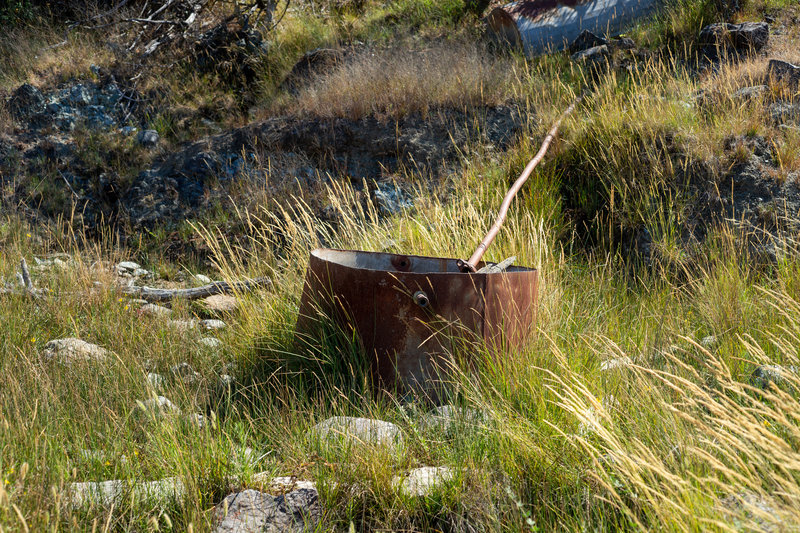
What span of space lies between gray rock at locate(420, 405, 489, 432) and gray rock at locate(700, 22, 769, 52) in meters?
6.22

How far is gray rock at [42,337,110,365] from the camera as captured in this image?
12.1 feet

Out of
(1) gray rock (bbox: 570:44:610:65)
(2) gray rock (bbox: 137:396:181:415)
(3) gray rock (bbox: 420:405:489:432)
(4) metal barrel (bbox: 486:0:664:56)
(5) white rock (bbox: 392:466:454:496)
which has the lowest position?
(3) gray rock (bbox: 420:405:489:432)

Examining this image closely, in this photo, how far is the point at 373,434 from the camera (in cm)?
259

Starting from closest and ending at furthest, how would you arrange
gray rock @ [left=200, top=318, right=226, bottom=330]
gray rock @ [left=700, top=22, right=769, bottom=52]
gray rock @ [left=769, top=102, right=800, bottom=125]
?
gray rock @ [left=200, top=318, right=226, bottom=330] → gray rock @ [left=769, top=102, right=800, bottom=125] → gray rock @ [left=700, top=22, right=769, bottom=52]

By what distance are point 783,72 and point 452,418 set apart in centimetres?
541

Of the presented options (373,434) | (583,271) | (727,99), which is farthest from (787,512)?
(727,99)

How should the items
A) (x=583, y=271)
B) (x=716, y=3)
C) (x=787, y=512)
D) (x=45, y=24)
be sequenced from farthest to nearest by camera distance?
(x=45, y=24) < (x=716, y=3) < (x=583, y=271) < (x=787, y=512)

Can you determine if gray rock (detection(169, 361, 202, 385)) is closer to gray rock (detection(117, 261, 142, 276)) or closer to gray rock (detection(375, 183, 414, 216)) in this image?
gray rock (detection(117, 261, 142, 276))

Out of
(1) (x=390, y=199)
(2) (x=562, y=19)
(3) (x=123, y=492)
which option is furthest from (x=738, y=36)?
(3) (x=123, y=492)

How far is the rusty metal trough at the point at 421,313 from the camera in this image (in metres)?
3.14

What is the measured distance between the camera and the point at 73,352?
3768mm

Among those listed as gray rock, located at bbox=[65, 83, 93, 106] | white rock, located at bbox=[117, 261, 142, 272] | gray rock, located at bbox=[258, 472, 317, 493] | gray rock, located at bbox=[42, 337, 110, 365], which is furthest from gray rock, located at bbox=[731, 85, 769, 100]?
gray rock, located at bbox=[65, 83, 93, 106]

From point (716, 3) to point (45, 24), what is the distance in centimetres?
1066

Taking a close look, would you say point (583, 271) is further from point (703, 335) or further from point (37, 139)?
point (37, 139)
